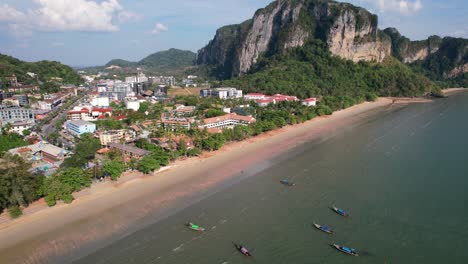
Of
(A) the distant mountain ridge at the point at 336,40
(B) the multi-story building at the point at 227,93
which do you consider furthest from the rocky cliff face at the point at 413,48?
(B) the multi-story building at the point at 227,93

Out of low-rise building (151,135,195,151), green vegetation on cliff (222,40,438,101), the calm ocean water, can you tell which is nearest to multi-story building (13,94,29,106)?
low-rise building (151,135,195,151)

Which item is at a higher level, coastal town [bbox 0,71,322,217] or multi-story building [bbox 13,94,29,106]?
multi-story building [bbox 13,94,29,106]

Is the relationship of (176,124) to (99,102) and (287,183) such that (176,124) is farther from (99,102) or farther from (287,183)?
(99,102)

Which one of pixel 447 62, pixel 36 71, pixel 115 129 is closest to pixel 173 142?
pixel 115 129

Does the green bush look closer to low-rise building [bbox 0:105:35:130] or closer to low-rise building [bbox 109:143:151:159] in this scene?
low-rise building [bbox 109:143:151:159]

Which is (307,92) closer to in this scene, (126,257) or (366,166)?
(366,166)

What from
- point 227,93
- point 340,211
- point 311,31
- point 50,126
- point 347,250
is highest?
point 311,31
